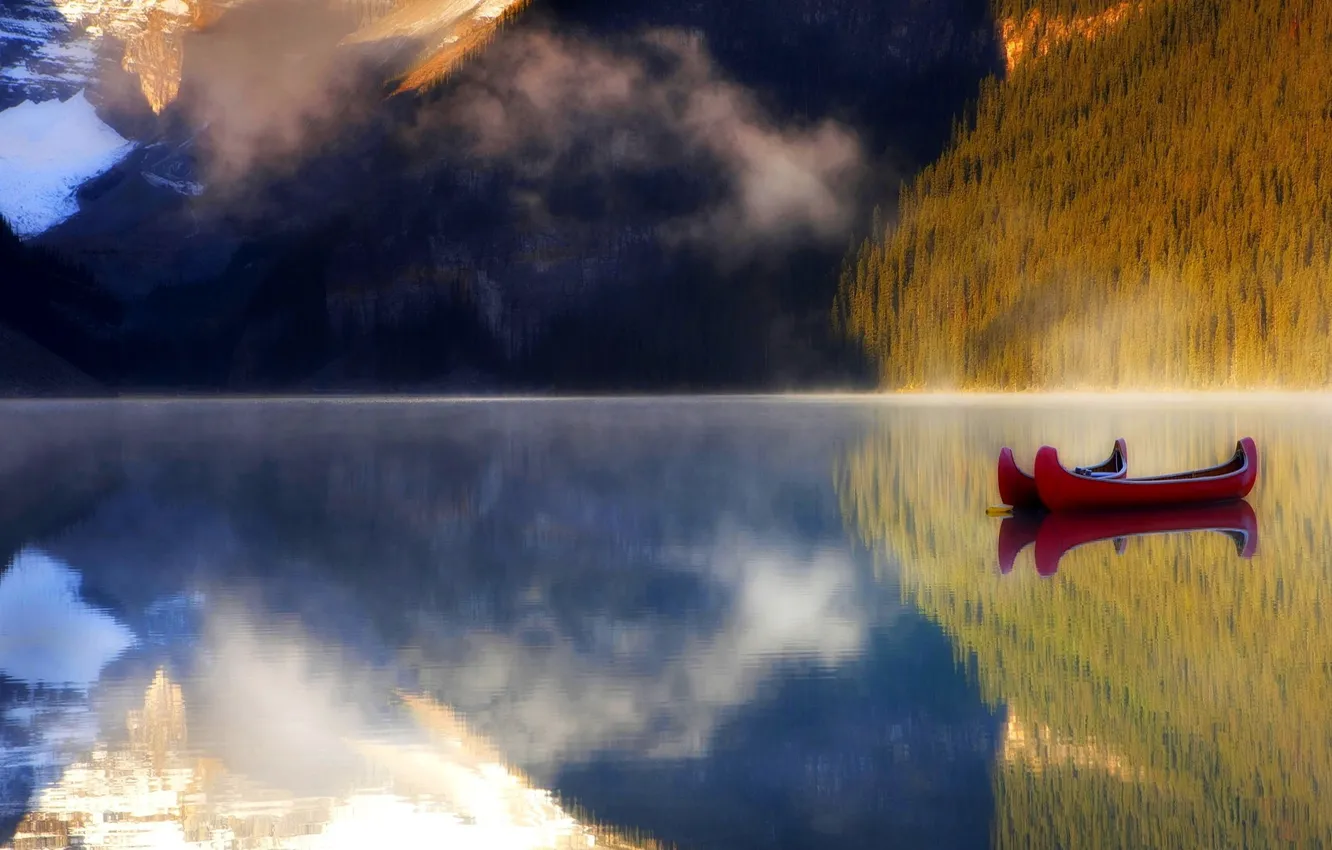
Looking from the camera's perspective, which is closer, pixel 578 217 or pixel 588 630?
pixel 588 630

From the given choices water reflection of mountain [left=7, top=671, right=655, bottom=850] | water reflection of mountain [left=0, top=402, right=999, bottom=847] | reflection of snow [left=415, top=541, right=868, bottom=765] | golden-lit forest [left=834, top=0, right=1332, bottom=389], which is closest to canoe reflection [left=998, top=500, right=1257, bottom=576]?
water reflection of mountain [left=0, top=402, right=999, bottom=847]

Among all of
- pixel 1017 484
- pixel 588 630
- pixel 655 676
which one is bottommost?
pixel 655 676

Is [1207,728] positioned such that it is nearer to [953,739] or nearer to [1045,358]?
[953,739]

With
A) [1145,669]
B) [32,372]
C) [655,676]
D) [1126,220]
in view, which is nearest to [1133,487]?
[1145,669]

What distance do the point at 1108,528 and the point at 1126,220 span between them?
4781 inches

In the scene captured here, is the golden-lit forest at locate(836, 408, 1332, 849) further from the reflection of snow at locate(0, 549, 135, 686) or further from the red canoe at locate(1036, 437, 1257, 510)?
the reflection of snow at locate(0, 549, 135, 686)

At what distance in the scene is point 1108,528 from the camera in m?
28.1

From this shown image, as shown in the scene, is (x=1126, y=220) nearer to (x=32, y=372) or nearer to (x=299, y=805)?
(x=32, y=372)

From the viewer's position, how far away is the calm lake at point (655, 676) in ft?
35.6

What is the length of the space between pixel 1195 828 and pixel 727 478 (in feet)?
92.9

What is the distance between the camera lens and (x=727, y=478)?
3862 cm

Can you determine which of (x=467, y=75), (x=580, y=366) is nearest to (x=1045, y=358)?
(x=580, y=366)

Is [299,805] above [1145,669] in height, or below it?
below

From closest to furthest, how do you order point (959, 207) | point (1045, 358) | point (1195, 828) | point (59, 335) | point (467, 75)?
1. point (1195, 828)
2. point (1045, 358)
3. point (959, 207)
4. point (59, 335)
5. point (467, 75)
